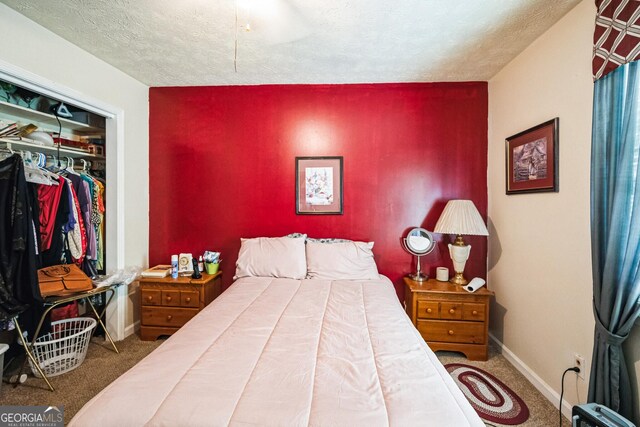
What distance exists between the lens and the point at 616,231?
1.23 meters

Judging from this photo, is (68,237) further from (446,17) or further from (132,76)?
(446,17)

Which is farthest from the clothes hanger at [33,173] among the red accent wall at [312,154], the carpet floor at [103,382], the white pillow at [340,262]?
the white pillow at [340,262]

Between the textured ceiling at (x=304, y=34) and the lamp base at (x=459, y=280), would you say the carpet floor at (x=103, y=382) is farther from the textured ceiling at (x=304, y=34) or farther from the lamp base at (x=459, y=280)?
the textured ceiling at (x=304, y=34)

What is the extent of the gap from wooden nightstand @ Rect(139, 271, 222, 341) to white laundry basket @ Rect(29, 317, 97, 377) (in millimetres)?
405

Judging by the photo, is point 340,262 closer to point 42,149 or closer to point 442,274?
point 442,274

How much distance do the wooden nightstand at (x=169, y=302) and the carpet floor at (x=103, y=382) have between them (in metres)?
0.19

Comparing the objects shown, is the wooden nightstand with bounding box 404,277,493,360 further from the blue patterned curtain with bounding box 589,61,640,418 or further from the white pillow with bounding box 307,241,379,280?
the blue patterned curtain with bounding box 589,61,640,418

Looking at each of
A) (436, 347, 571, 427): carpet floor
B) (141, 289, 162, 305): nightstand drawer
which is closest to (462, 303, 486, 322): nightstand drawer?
(436, 347, 571, 427): carpet floor

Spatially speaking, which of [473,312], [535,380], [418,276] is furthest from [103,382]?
[535,380]

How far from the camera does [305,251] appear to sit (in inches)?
94.6

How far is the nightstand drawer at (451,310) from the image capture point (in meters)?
2.13

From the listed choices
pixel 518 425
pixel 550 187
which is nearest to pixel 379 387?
pixel 518 425

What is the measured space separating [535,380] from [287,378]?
1.95 metres

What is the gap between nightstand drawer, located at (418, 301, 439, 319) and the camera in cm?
215
